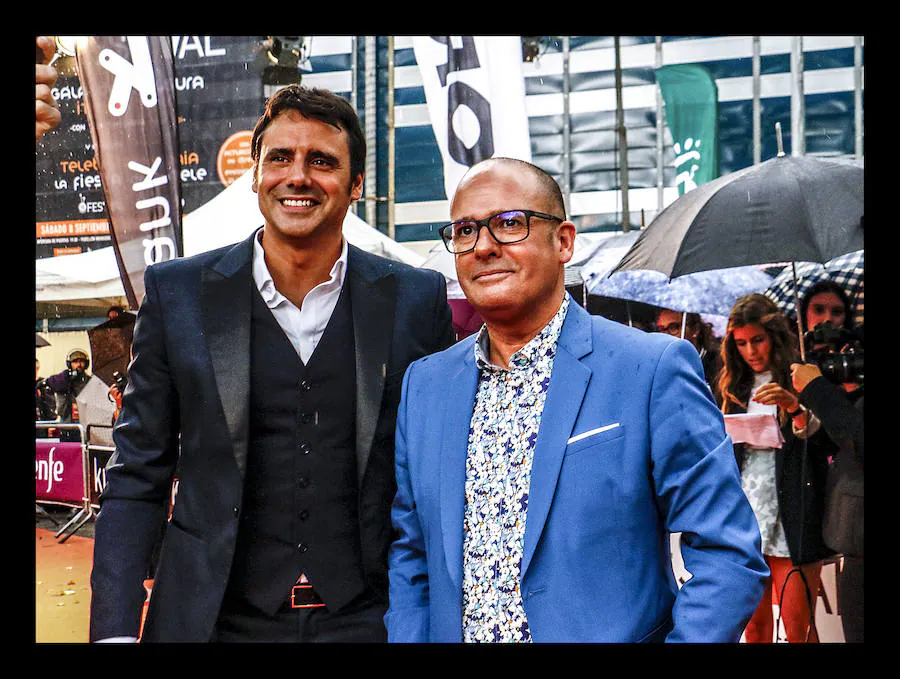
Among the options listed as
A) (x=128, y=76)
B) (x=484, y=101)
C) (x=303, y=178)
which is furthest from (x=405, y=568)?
(x=484, y=101)

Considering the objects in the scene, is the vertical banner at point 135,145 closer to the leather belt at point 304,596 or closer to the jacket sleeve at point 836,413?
the leather belt at point 304,596

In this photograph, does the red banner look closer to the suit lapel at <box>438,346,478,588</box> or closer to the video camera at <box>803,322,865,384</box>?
the video camera at <box>803,322,865,384</box>

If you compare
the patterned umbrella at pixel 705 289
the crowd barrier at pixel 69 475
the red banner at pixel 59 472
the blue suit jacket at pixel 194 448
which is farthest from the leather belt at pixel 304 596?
the red banner at pixel 59 472

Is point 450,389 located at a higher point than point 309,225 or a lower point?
lower

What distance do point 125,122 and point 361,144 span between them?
8.23 ft

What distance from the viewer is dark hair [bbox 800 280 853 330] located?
4973 mm

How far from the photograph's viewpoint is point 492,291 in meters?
2.34

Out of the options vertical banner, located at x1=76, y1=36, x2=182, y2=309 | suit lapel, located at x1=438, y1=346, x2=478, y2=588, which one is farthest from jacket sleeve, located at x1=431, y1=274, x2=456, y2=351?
vertical banner, located at x1=76, y1=36, x2=182, y2=309

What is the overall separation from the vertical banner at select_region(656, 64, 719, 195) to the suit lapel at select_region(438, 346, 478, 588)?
9312mm

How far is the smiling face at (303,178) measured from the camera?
2.67 meters

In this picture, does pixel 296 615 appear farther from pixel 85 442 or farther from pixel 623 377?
pixel 85 442

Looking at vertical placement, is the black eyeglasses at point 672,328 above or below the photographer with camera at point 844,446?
above
